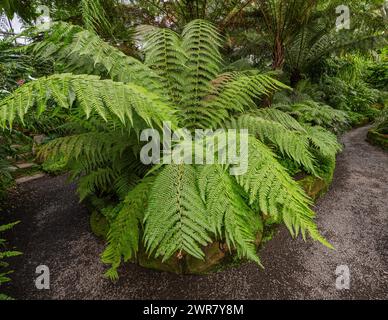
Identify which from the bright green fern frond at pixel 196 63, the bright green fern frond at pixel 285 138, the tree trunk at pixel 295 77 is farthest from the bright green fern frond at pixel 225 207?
the tree trunk at pixel 295 77

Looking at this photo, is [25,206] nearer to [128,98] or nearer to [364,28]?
[128,98]

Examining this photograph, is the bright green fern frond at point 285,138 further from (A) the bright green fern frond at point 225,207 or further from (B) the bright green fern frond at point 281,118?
(A) the bright green fern frond at point 225,207

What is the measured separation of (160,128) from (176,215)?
2.10ft

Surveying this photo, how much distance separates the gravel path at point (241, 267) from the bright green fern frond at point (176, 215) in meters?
0.65

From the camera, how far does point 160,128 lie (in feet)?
4.75

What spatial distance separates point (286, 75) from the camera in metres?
3.87

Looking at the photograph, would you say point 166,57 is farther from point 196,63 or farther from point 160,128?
point 160,128

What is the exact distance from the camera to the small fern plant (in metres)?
0.94

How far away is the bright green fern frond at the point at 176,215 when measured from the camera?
0.92 metres

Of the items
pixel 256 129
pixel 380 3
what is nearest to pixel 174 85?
pixel 256 129

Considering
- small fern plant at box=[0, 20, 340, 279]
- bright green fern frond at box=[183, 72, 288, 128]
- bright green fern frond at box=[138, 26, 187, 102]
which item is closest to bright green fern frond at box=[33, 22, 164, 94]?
small fern plant at box=[0, 20, 340, 279]

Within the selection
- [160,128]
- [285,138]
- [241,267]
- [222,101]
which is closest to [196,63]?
[222,101]

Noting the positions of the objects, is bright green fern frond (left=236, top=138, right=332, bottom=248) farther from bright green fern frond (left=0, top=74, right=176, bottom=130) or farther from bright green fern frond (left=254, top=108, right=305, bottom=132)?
bright green fern frond (left=254, top=108, right=305, bottom=132)

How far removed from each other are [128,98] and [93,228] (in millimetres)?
1272
